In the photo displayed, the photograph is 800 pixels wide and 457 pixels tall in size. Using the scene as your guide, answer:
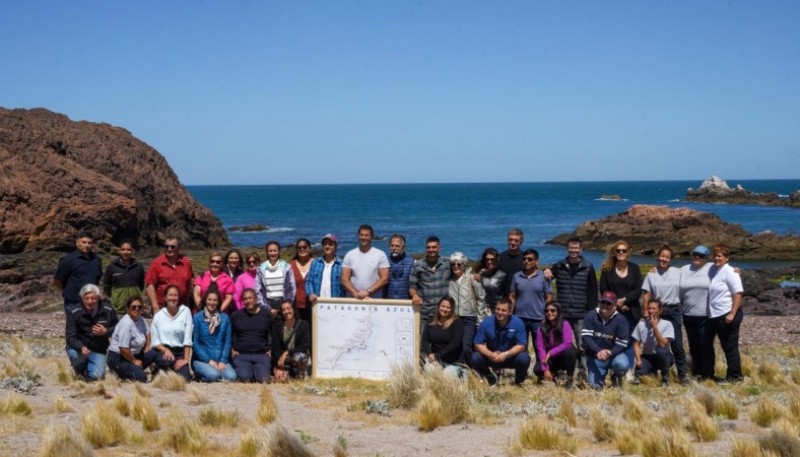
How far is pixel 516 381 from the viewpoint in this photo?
436 inches

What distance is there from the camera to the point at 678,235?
169 ft

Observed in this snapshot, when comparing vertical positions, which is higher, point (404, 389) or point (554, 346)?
point (554, 346)

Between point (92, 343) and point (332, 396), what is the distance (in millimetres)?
3129

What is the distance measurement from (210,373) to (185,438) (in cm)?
321

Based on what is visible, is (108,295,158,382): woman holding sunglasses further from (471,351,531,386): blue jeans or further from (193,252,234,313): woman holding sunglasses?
(471,351,531,386): blue jeans

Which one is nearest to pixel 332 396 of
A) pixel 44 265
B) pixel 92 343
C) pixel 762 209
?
pixel 92 343

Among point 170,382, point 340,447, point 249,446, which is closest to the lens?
point 249,446

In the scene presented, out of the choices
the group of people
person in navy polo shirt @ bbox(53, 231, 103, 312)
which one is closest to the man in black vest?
the group of people

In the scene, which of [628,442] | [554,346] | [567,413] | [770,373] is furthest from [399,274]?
[770,373]

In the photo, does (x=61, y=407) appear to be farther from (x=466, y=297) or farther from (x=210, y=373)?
(x=466, y=297)

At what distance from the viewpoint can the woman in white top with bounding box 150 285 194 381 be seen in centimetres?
1092

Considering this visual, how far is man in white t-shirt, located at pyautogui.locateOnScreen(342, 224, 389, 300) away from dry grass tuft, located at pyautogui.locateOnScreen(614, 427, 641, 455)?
14.3 ft

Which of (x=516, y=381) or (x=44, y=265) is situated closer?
(x=516, y=381)

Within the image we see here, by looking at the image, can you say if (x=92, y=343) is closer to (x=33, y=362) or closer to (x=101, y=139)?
(x=33, y=362)
